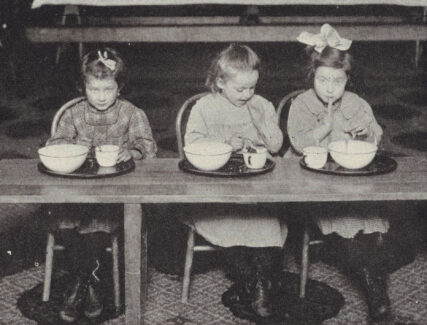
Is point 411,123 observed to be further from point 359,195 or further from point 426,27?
point 359,195

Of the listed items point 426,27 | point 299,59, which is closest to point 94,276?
point 426,27

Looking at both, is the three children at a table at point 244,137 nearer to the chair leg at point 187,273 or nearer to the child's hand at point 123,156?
the child's hand at point 123,156

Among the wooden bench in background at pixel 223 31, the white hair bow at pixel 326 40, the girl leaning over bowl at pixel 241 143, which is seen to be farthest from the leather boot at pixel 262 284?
the wooden bench in background at pixel 223 31

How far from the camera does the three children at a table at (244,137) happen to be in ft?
8.70

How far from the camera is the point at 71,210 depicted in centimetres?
267

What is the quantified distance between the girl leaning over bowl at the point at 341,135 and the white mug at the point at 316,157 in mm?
288

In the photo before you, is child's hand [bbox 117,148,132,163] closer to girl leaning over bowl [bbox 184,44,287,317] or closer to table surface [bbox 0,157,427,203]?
table surface [bbox 0,157,427,203]

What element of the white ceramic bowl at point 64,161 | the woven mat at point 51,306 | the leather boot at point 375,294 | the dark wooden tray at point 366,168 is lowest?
the woven mat at point 51,306

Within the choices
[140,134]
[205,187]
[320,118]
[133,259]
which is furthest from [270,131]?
[133,259]

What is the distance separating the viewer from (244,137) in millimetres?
Result: 3109

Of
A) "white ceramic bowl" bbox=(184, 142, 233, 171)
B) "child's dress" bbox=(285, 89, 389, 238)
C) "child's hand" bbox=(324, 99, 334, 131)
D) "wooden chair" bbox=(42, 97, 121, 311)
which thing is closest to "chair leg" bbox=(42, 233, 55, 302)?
"wooden chair" bbox=(42, 97, 121, 311)

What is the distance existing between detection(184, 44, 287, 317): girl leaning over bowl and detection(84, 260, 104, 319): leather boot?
0.44 metres

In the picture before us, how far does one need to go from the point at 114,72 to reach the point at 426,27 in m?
2.76

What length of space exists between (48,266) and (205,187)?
0.85 meters
